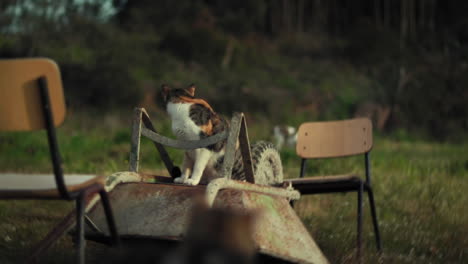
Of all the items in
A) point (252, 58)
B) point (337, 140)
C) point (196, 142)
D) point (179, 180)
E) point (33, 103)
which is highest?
point (33, 103)

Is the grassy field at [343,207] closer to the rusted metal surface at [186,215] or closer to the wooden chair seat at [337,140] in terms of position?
the wooden chair seat at [337,140]

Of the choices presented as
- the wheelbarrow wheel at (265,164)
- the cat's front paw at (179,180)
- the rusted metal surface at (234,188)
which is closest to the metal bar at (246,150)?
the rusted metal surface at (234,188)

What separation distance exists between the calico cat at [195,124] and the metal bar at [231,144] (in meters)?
0.23

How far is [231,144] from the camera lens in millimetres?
3008

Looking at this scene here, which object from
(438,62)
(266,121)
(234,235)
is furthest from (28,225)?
(438,62)

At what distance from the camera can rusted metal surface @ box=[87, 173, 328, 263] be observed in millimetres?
2854

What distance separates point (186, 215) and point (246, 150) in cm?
45

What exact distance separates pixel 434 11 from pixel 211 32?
40.6 ft

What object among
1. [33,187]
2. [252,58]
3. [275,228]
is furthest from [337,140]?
[252,58]

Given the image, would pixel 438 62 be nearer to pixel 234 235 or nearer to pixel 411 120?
pixel 411 120

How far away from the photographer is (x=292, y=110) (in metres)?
17.7

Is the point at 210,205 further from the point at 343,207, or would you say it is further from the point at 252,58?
the point at 252,58

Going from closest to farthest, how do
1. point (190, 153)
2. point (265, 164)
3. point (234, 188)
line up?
point (234, 188) → point (190, 153) → point (265, 164)

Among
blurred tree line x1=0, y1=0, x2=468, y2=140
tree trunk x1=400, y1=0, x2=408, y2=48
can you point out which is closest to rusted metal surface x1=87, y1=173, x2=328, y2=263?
blurred tree line x1=0, y1=0, x2=468, y2=140
